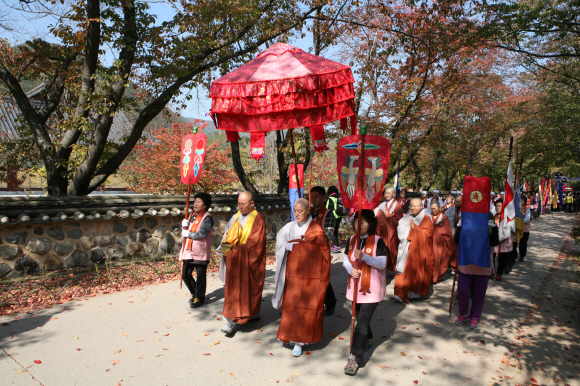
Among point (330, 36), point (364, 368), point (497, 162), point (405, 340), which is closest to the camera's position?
point (364, 368)

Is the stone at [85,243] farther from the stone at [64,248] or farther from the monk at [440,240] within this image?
the monk at [440,240]

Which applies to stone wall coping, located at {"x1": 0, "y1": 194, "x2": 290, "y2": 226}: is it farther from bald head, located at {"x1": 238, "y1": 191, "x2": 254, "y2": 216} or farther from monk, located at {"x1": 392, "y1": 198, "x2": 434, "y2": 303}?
monk, located at {"x1": 392, "y1": 198, "x2": 434, "y2": 303}

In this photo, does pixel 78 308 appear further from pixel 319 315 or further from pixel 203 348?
pixel 319 315

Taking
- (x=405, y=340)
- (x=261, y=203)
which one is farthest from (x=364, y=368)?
(x=261, y=203)

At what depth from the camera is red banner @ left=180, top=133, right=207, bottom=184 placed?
20.6 feet

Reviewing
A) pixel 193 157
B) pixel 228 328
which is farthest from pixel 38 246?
pixel 228 328

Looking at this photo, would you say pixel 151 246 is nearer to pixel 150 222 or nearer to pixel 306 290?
pixel 150 222

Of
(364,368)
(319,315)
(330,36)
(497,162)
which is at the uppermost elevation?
(330,36)

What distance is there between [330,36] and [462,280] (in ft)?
29.9

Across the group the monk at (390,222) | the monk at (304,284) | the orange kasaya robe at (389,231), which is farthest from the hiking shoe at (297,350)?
the orange kasaya robe at (389,231)

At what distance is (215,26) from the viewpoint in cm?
916

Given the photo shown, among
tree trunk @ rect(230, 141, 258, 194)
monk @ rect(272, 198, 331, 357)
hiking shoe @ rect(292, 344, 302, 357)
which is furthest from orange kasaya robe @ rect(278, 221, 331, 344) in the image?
tree trunk @ rect(230, 141, 258, 194)

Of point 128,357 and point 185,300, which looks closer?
point 128,357

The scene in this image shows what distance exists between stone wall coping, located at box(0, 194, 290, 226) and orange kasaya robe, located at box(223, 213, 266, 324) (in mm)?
3605
